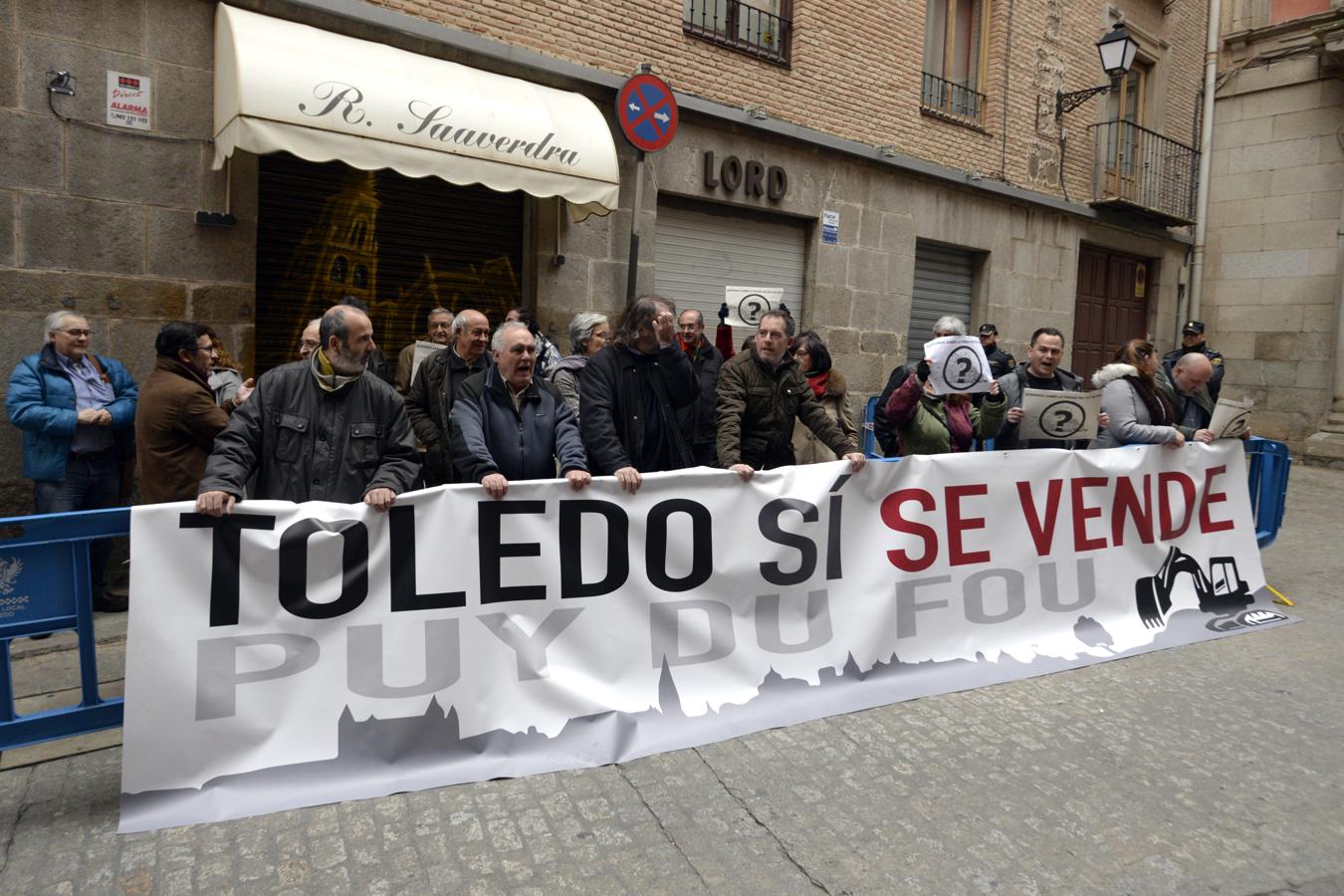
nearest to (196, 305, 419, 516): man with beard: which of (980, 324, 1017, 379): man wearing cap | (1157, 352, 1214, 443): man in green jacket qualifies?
(1157, 352, 1214, 443): man in green jacket

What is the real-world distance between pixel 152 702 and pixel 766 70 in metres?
8.85

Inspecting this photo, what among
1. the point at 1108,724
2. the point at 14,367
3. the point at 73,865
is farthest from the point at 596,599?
the point at 14,367

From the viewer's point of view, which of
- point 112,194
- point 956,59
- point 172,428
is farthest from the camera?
point 956,59

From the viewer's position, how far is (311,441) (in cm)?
385

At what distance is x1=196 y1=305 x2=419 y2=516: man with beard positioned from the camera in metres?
3.79

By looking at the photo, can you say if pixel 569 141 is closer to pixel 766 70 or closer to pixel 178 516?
pixel 766 70

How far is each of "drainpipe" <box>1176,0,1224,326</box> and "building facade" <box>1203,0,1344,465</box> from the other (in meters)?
0.13

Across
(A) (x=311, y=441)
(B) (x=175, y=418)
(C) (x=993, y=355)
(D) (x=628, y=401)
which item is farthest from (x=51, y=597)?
(C) (x=993, y=355)

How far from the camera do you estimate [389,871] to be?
2945 mm

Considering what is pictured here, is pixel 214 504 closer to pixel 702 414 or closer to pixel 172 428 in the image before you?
pixel 172 428

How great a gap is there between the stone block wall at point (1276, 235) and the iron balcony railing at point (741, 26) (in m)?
10.6

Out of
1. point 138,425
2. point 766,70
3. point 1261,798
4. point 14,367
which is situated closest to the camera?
point 1261,798

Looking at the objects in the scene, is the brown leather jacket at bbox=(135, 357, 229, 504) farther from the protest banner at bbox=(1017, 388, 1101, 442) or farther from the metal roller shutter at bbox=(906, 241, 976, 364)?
the metal roller shutter at bbox=(906, 241, 976, 364)

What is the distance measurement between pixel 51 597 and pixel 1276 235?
1853 cm
